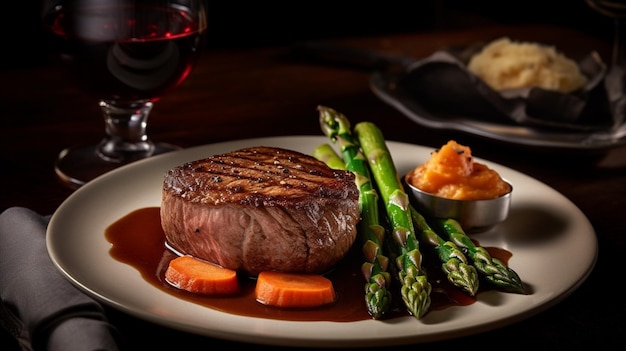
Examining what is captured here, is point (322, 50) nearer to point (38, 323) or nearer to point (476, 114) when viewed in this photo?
point (476, 114)

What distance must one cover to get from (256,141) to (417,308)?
3.89 feet

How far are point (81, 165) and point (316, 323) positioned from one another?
140 cm

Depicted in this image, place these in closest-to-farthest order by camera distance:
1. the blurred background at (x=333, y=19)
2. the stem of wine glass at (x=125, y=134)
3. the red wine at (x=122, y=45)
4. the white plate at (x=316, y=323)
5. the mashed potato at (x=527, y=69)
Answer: the white plate at (x=316, y=323)
the red wine at (x=122, y=45)
the stem of wine glass at (x=125, y=134)
the mashed potato at (x=527, y=69)
the blurred background at (x=333, y=19)

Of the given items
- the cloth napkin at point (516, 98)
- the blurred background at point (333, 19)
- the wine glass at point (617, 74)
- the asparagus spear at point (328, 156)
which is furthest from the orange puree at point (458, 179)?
the blurred background at point (333, 19)

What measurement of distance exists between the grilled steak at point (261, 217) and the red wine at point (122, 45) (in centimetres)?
64

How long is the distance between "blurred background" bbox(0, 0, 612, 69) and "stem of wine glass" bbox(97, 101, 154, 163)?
3574mm

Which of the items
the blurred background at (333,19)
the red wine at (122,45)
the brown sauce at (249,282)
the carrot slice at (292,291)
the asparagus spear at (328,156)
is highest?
the red wine at (122,45)

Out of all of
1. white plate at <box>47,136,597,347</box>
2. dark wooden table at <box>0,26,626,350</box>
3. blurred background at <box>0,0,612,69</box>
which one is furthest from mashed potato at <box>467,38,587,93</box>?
→ blurred background at <box>0,0,612,69</box>

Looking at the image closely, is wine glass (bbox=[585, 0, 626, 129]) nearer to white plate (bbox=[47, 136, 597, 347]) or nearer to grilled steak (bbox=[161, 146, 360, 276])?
white plate (bbox=[47, 136, 597, 347])

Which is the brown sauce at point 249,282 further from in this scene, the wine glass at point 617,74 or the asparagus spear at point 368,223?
the wine glass at point 617,74

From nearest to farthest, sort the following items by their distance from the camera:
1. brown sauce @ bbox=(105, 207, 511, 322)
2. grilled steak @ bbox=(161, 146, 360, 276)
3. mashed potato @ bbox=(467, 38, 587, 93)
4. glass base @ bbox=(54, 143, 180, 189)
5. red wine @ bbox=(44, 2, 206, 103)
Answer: brown sauce @ bbox=(105, 207, 511, 322) < grilled steak @ bbox=(161, 146, 360, 276) < red wine @ bbox=(44, 2, 206, 103) < glass base @ bbox=(54, 143, 180, 189) < mashed potato @ bbox=(467, 38, 587, 93)

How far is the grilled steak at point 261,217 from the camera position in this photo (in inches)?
77.1

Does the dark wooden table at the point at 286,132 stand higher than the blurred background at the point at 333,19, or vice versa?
the dark wooden table at the point at 286,132

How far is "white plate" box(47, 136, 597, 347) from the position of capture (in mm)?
1646
